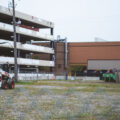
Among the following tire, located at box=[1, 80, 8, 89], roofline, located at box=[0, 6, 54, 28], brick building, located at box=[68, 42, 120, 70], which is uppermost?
roofline, located at box=[0, 6, 54, 28]

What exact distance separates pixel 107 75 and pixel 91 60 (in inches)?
1412

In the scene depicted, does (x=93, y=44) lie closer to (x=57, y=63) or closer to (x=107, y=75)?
(x=57, y=63)

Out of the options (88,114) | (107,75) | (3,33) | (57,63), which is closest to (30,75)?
(3,33)

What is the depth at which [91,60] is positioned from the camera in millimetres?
85375

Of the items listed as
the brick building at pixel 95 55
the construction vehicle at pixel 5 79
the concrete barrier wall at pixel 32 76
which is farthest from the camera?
the brick building at pixel 95 55

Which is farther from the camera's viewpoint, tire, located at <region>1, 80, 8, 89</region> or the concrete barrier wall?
the concrete barrier wall

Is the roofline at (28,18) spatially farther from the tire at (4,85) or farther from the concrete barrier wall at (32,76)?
the tire at (4,85)

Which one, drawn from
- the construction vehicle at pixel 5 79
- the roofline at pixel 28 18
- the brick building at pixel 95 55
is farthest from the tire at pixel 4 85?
the brick building at pixel 95 55

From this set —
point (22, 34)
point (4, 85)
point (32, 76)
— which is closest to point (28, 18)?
point (22, 34)

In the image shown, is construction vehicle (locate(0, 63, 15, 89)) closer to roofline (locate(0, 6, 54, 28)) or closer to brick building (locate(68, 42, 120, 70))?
roofline (locate(0, 6, 54, 28))

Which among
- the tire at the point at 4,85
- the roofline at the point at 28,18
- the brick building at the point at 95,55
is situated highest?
the roofline at the point at 28,18

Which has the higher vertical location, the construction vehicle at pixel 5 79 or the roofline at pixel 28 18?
the roofline at pixel 28 18

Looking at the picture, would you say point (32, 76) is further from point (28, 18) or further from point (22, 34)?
point (28, 18)

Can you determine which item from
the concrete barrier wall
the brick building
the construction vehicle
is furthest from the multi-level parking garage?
the construction vehicle
